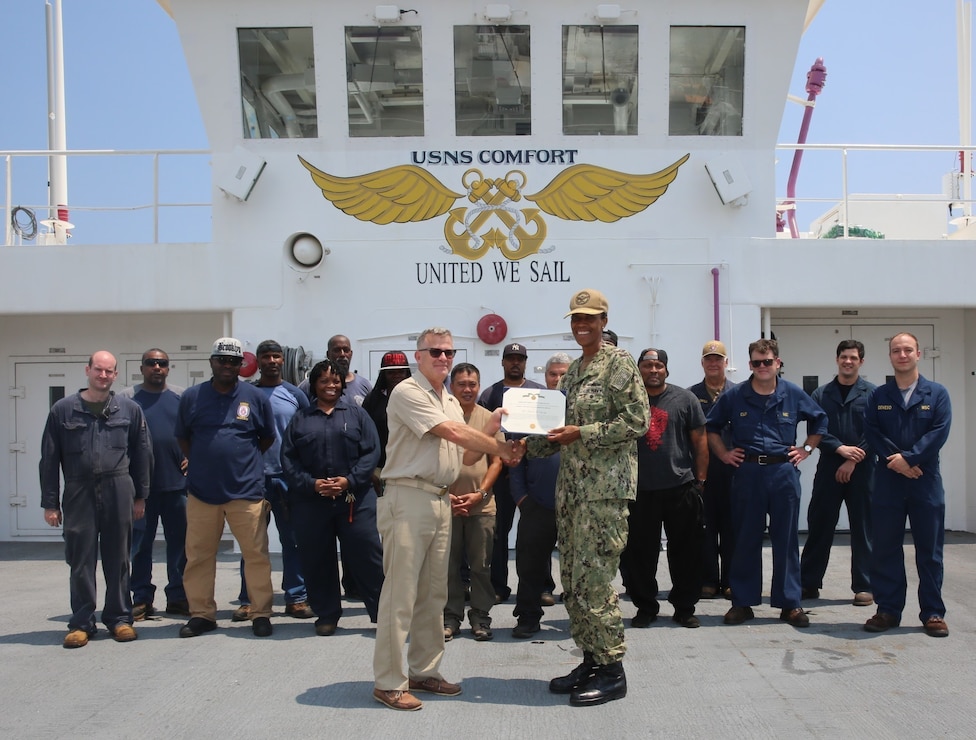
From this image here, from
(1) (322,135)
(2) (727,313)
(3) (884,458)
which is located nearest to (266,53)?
(1) (322,135)

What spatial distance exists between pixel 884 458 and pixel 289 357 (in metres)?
5.35

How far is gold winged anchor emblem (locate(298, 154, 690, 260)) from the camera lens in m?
8.82

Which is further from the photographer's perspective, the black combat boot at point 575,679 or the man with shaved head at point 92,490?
the man with shaved head at point 92,490

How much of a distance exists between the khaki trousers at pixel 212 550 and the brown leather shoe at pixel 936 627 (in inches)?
169

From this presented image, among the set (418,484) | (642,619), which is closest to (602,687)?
(418,484)

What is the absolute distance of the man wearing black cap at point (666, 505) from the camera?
5.86m

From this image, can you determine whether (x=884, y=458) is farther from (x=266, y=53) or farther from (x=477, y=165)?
(x=266, y=53)

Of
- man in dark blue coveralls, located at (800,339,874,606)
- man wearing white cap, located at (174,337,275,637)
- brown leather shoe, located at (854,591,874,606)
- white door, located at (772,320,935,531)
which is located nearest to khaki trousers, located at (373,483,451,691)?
man wearing white cap, located at (174,337,275,637)

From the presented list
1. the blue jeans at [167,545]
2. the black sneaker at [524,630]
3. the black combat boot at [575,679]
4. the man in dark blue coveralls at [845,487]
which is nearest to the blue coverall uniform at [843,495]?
the man in dark blue coveralls at [845,487]

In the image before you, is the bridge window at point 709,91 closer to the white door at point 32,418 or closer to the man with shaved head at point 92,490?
the man with shaved head at point 92,490

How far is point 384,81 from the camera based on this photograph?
8891mm

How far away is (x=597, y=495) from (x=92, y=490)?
344 centimetres

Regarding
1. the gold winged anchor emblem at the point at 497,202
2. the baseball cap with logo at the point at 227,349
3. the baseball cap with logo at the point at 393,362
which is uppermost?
the gold winged anchor emblem at the point at 497,202

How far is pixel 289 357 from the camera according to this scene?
28.0ft
